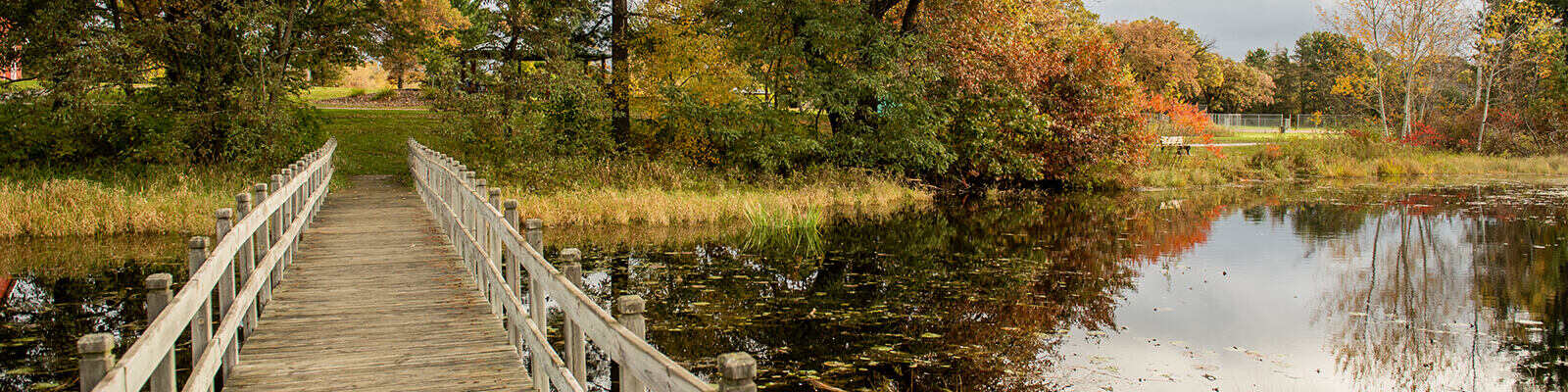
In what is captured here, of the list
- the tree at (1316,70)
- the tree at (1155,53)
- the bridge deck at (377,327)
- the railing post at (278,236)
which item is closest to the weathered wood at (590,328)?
the bridge deck at (377,327)

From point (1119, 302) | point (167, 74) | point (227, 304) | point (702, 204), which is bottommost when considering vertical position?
point (1119, 302)

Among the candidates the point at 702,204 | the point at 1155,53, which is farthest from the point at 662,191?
the point at 1155,53

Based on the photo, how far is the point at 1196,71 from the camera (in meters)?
65.9

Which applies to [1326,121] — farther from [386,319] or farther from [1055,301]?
[386,319]

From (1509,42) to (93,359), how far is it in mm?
49677

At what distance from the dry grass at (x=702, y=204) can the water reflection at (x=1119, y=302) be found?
1.68 m

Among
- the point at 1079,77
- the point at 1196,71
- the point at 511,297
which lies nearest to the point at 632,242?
the point at 511,297

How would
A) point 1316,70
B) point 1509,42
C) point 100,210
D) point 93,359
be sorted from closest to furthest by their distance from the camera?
point 93,359 → point 100,210 → point 1509,42 → point 1316,70

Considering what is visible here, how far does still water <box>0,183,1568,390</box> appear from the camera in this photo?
973cm

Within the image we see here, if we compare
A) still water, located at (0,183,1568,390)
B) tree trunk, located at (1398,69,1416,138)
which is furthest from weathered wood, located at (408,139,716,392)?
tree trunk, located at (1398,69,1416,138)

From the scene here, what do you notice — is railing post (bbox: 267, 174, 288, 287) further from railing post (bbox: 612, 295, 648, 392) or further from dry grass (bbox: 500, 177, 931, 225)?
dry grass (bbox: 500, 177, 931, 225)

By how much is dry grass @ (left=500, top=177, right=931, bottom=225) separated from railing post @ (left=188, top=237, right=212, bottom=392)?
14.0m

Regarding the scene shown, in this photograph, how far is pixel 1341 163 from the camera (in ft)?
124

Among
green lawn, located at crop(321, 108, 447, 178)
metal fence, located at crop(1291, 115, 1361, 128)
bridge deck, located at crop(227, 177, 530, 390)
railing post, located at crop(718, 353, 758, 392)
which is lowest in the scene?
bridge deck, located at crop(227, 177, 530, 390)
